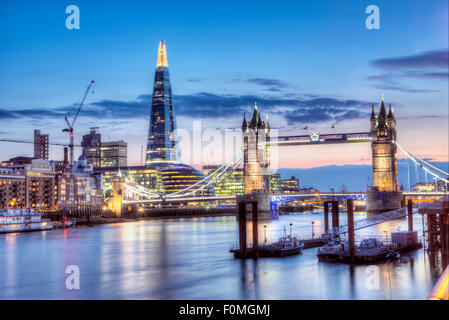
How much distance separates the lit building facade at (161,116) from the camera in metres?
177

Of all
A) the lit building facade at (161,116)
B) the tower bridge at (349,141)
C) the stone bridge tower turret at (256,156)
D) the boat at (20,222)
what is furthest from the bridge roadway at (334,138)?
the lit building facade at (161,116)

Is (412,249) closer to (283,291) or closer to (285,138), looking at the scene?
(283,291)

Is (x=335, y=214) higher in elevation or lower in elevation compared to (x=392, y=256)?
higher

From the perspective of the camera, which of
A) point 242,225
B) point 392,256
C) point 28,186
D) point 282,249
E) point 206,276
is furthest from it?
point 28,186

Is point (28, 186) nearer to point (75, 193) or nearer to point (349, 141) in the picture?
point (75, 193)

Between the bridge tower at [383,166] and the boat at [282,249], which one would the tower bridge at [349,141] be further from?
the boat at [282,249]

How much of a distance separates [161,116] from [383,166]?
95.9m

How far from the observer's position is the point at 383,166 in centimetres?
9288

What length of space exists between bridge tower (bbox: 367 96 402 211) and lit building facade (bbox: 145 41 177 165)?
9038 centimetres

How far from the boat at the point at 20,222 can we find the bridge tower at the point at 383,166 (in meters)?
48.7

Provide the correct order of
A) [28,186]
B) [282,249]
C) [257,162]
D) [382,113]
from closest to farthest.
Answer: [282,249]
[382,113]
[257,162]
[28,186]

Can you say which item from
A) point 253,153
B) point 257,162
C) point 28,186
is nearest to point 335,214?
point 257,162

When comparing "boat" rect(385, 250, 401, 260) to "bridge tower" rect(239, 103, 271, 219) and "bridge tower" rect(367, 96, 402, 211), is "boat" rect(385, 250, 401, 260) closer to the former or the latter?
"bridge tower" rect(367, 96, 402, 211)
